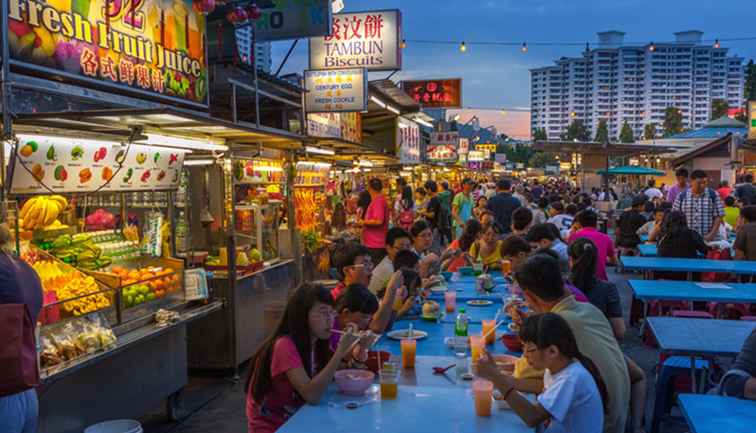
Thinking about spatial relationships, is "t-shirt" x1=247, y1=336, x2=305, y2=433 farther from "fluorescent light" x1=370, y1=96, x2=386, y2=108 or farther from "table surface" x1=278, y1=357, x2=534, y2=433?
"fluorescent light" x1=370, y1=96, x2=386, y2=108

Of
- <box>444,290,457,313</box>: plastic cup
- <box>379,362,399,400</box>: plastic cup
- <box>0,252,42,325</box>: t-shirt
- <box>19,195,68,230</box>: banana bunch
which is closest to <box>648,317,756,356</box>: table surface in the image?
<box>444,290,457,313</box>: plastic cup

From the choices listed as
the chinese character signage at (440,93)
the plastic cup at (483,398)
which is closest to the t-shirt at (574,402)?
the plastic cup at (483,398)

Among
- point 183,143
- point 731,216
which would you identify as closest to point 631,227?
point 731,216

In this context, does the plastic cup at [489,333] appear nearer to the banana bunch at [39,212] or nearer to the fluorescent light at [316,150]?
the banana bunch at [39,212]

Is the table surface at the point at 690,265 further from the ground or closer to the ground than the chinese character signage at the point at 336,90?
closer to the ground

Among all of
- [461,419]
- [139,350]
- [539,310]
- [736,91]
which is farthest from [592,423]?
[736,91]

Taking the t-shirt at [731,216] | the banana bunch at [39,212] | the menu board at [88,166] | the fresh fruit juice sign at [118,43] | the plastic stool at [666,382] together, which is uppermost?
the fresh fruit juice sign at [118,43]

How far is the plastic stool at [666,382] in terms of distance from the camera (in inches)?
201

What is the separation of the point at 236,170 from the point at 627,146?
1931 centimetres

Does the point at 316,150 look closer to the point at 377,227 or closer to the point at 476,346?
the point at 377,227

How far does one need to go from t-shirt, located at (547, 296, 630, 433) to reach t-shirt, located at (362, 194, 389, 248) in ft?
22.5

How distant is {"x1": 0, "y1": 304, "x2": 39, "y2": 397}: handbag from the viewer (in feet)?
10.8

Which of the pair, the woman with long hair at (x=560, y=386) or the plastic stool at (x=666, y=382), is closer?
the woman with long hair at (x=560, y=386)

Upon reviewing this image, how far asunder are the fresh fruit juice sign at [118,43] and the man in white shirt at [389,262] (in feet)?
8.28
